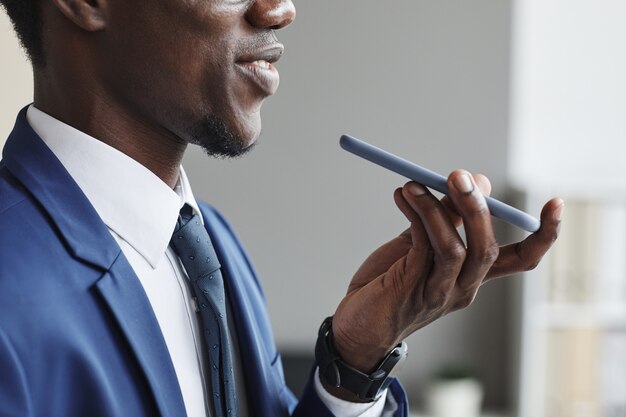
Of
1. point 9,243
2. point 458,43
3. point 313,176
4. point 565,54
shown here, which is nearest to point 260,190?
point 313,176

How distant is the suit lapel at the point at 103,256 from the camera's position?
83 cm

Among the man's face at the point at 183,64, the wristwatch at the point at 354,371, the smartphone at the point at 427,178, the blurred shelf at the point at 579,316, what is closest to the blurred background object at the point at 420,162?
the blurred shelf at the point at 579,316

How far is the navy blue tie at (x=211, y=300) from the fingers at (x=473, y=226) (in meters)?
0.25

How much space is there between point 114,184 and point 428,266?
1.03ft

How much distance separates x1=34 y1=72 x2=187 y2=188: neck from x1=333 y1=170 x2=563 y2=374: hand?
0.25 metres

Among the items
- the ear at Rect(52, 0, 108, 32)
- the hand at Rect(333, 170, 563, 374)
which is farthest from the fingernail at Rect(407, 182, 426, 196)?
the ear at Rect(52, 0, 108, 32)

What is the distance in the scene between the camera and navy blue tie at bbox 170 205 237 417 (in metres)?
0.93

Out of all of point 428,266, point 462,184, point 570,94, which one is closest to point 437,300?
point 428,266

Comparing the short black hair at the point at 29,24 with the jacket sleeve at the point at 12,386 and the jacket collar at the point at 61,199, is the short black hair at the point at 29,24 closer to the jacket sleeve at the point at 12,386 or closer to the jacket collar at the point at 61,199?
the jacket collar at the point at 61,199

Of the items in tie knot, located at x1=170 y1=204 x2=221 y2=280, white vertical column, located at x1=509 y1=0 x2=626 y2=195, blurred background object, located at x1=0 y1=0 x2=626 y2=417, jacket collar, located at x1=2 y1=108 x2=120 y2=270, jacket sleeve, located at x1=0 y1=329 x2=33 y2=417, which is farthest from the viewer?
white vertical column, located at x1=509 y1=0 x2=626 y2=195

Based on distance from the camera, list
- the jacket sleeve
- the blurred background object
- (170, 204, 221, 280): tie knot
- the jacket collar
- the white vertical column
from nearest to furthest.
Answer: the jacket sleeve → the jacket collar → (170, 204, 221, 280): tie knot → the blurred background object → the white vertical column

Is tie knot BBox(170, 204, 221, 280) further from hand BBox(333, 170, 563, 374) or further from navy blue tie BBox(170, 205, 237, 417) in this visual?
hand BBox(333, 170, 563, 374)

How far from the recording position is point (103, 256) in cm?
85

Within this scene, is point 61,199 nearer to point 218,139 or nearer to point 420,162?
point 218,139
